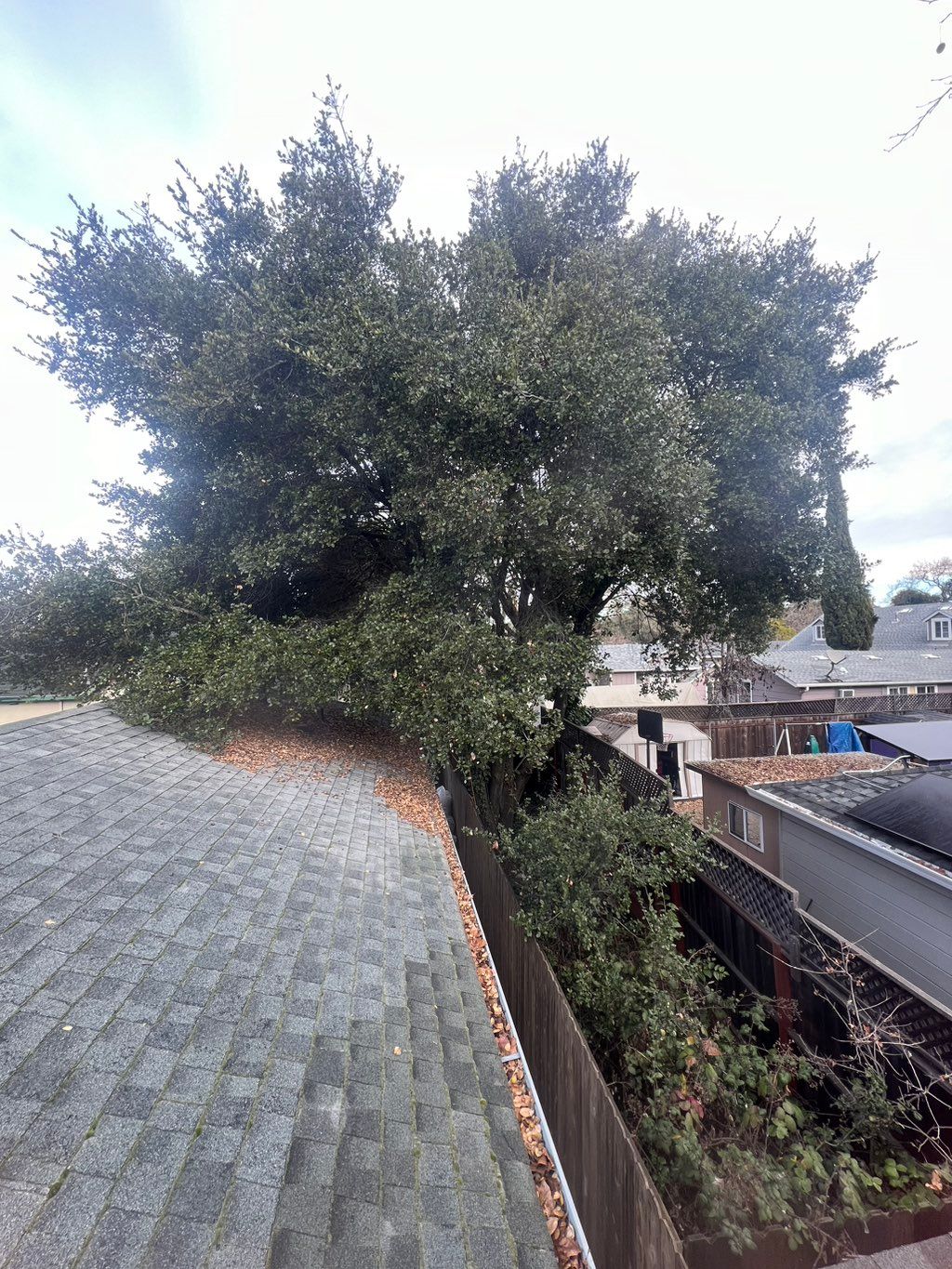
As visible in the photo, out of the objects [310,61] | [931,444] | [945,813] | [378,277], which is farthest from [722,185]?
[931,444]

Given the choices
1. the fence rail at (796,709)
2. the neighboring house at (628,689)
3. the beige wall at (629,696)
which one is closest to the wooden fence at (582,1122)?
the fence rail at (796,709)

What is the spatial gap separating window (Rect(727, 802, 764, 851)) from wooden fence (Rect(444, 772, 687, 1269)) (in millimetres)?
5828

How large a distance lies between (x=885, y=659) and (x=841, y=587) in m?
19.0

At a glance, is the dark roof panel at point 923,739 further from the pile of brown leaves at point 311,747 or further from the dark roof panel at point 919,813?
the pile of brown leaves at point 311,747

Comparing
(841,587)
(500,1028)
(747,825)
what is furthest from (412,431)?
(841,587)

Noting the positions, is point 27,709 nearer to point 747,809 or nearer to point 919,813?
point 747,809

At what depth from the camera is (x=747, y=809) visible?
31.4ft

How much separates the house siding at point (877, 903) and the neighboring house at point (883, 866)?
0.5 inches

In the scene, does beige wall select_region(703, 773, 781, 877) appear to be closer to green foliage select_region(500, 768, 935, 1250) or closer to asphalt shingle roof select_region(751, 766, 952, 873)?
asphalt shingle roof select_region(751, 766, 952, 873)

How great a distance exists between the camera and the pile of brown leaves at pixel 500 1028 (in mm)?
3316

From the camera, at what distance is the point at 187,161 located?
9539 mm

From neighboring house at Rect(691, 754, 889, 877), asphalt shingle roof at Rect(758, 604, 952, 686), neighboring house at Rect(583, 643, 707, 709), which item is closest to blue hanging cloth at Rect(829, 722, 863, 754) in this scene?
neighboring house at Rect(691, 754, 889, 877)

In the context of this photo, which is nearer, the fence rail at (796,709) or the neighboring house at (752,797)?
the neighboring house at (752,797)

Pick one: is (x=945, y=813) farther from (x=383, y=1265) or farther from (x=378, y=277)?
(x=378, y=277)
